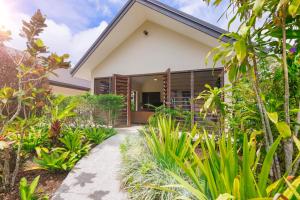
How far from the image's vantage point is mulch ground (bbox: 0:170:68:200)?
10.1ft

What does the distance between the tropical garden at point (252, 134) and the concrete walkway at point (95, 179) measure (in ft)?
0.83

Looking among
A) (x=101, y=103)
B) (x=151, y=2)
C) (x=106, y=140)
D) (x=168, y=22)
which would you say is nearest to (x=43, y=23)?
(x=106, y=140)

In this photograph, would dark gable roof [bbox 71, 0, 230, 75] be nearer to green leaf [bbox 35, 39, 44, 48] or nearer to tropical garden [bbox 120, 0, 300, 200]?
tropical garden [bbox 120, 0, 300, 200]

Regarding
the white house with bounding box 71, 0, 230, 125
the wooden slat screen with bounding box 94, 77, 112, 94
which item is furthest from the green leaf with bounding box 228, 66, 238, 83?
the wooden slat screen with bounding box 94, 77, 112, 94

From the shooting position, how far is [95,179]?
3.63 metres

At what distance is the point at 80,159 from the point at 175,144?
2.55m

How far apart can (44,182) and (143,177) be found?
202 cm

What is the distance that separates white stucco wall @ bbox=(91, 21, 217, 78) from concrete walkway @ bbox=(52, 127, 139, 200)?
16.3 feet

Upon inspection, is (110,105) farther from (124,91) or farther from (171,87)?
(171,87)

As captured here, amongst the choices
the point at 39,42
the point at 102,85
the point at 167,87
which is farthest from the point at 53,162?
the point at 102,85

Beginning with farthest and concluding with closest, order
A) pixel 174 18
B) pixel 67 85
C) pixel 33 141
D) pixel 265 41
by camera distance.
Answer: pixel 67 85
pixel 174 18
pixel 33 141
pixel 265 41

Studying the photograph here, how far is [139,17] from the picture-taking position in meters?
8.52

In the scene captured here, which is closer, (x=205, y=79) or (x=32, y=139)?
(x=32, y=139)

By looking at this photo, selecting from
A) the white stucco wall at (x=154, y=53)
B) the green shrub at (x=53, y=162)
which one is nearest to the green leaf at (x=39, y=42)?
the green shrub at (x=53, y=162)
